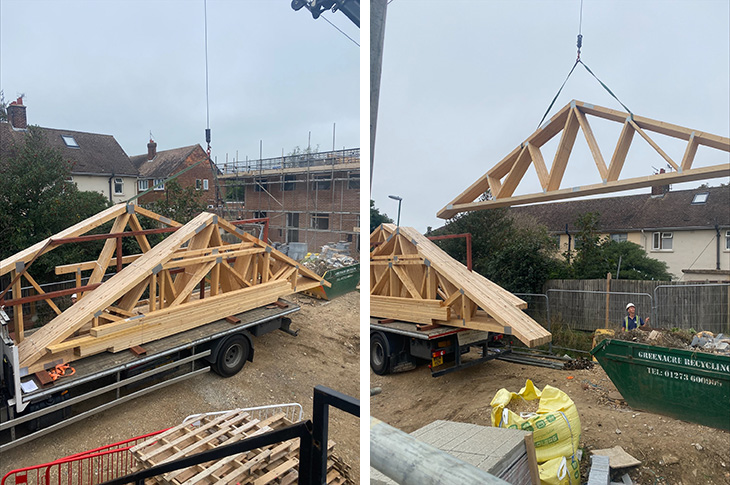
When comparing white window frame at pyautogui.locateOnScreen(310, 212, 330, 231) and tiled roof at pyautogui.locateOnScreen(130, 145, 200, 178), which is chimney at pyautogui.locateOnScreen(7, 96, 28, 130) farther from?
white window frame at pyautogui.locateOnScreen(310, 212, 330, 231)

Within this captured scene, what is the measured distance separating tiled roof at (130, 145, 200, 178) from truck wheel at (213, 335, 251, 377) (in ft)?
3.49

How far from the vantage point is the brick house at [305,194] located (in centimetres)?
181

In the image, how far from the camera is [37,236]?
2033 mm

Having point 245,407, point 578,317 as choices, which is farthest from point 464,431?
point 245,407

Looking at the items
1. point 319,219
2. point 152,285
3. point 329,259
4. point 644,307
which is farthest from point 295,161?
point 644,307

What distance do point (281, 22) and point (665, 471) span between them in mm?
2421

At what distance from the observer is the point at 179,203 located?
8.68 ft

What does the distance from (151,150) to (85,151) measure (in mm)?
335

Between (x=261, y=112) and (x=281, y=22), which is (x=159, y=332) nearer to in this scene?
(x=261, y=112)

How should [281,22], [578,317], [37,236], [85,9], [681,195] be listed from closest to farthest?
[681,195]
[578,317]
[37,236]
[281,22]
[85,9]

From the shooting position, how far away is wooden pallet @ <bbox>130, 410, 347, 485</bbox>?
1.60 metres

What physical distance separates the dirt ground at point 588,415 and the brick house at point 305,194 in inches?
26.2

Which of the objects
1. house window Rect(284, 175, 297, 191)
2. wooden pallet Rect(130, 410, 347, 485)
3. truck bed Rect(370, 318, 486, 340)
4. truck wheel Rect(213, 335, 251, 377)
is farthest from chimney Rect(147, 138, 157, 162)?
truck bed Rect(370, 318, 486, 340)

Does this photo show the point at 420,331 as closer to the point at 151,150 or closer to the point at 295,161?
the point at 295,161
